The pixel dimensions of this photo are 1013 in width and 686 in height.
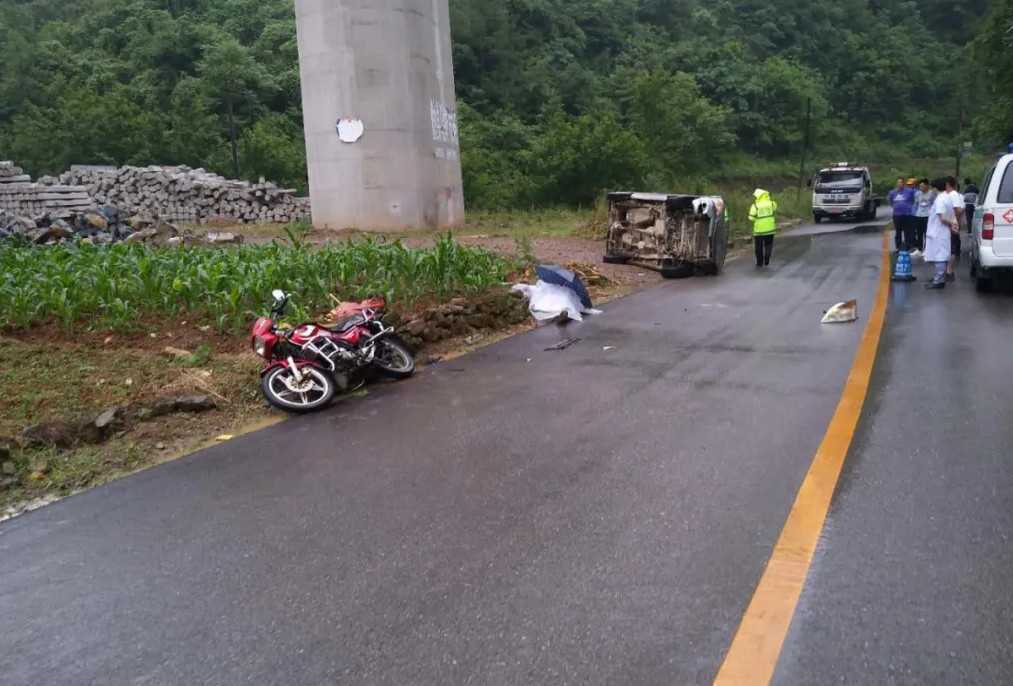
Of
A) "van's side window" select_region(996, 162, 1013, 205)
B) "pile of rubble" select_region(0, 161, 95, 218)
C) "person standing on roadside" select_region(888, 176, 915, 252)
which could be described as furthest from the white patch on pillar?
"van's side window" select_region(996, 162, 1013, 205)

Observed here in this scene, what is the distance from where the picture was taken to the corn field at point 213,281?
9.41m

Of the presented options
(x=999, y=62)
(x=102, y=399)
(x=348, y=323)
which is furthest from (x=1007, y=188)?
(x=999, y=62)

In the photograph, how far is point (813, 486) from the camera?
4.69 meters

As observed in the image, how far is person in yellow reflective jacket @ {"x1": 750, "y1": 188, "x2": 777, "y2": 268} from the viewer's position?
17172 mm

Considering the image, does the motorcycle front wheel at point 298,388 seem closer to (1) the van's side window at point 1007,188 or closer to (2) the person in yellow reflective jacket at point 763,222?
(1) the van's side window at point 1007,188

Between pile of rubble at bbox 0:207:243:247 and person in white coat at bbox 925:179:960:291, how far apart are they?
13432mm

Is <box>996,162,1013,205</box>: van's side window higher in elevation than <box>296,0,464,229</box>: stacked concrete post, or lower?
lower

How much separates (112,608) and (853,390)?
17.7 feet

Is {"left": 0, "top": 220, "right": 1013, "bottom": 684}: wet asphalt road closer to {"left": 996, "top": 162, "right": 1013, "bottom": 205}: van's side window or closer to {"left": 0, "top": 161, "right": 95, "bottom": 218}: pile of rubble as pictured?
{"left": 996, "top": 162, "right": 1013, "bottom": 205}: van's side window

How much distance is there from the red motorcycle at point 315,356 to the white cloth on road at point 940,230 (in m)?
8.95

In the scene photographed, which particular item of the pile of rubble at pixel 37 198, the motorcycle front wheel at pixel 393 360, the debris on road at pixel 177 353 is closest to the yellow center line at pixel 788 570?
the motorcycle front wheel at pixel 393 360

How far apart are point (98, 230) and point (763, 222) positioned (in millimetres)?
14243

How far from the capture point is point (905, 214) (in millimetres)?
17438

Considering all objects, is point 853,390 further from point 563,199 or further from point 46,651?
point 563,199
